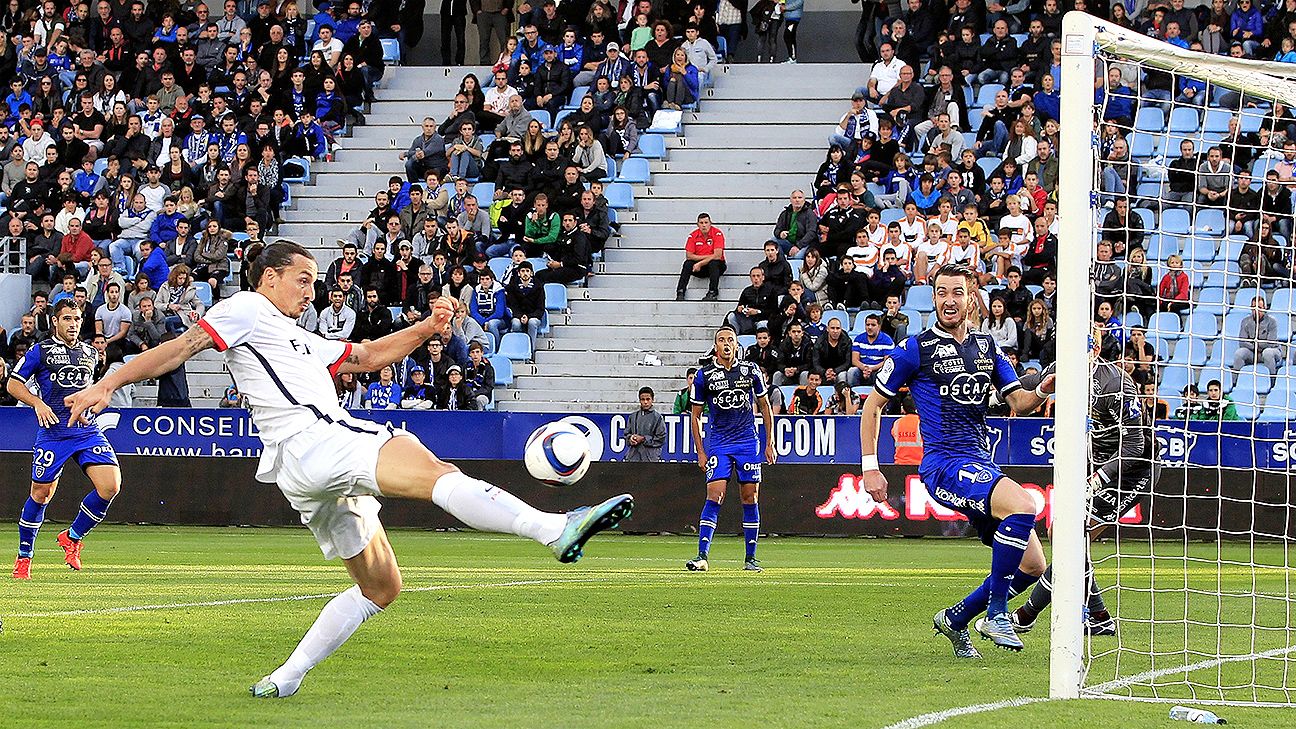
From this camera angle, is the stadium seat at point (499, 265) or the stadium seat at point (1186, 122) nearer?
the stadium seat at point (1186, 122)

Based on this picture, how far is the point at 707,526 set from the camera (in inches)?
669

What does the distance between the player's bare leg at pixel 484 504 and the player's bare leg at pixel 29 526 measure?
8758mm

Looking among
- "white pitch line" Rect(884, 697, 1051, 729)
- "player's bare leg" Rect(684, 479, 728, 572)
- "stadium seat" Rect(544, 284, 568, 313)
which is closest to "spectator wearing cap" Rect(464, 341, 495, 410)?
"stadium seat" Rect(544, 284, 568, 313)

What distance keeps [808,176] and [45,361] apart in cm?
1505

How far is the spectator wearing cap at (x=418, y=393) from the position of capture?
24.3 metres

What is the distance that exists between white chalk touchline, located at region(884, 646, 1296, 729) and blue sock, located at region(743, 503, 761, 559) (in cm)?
708

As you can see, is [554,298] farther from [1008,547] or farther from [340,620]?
[340,620]

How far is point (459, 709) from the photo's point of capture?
7.18 m

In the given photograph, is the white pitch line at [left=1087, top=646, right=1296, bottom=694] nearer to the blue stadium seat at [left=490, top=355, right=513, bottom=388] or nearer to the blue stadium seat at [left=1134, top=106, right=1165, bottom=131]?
the blue stadium seat at [left=490, top=355, right=513, bottom=388]

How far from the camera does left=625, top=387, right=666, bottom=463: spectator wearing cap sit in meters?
22.7

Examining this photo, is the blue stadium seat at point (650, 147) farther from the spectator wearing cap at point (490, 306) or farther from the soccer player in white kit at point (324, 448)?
the soccer player in white kit at point (324, 448)

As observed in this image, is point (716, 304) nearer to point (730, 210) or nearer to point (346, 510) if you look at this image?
point (730, 210)

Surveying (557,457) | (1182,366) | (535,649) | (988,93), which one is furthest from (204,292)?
(557,457)

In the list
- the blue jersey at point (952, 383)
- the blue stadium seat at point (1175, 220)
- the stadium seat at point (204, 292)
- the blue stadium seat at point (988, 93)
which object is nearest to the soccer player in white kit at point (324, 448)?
the blue jersey at point (952, 383)
